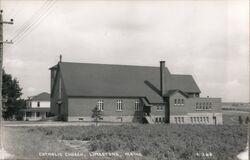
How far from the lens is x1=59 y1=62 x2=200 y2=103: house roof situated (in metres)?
49.9

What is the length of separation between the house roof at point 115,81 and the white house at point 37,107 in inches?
995

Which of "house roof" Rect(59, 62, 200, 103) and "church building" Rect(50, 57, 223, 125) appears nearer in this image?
"church building" Rect(50, 57, 223, 125)

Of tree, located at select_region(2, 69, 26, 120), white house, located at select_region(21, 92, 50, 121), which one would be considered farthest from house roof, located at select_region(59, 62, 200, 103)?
white house, located at select_region(21, 92, 50, 121)

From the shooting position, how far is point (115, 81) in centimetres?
5400

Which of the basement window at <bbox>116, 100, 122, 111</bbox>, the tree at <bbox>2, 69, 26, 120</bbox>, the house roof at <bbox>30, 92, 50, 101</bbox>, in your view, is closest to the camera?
the tree at <bbox>2, 69, 26, 120</bbox>

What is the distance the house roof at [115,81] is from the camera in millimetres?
49875

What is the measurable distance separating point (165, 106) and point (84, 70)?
1364 centimetres

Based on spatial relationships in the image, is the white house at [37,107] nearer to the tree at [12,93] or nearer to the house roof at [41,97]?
the house roof at [41,97]

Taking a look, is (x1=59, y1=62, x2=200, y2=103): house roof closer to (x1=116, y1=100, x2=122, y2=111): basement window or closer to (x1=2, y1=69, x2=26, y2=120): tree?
(x1=116, y1=100, x2=122, y2=111): basement window

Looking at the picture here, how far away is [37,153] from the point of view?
1520cm

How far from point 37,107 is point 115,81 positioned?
31.2 metres

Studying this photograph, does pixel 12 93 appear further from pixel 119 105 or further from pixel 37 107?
pixel 37 107

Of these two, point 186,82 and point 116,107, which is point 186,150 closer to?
point 116,107

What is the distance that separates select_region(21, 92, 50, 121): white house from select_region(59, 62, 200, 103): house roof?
25275 millimetres
